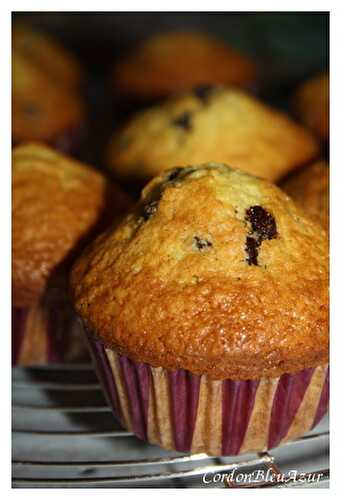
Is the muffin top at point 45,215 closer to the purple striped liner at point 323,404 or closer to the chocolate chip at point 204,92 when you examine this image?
the chocolate chip at point 204,92

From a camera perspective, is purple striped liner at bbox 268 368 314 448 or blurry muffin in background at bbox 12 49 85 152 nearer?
purple striped liner at bbox 268 368 314 448

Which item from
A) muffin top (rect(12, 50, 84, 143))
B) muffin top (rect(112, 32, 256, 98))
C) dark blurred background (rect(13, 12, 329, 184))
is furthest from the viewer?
dark blurred background (rect(13, 12, 329, 184))

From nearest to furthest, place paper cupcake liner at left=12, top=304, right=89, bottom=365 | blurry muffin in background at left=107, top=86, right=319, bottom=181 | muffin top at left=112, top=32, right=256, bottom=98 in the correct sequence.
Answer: paper cupcake liner at left=12, top=304, right=89, bottom=365, blurry muffin in background at left=107, top=86, right=319, bottom=181, muffin top at left=112, top=32, right=256, bottom=98

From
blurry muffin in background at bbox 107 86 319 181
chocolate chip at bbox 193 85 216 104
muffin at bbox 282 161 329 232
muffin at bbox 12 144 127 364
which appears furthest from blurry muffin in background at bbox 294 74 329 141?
muffin at bbox 12 144 127 364

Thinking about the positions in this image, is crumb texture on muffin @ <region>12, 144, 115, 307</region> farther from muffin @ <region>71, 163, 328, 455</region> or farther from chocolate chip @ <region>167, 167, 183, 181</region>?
chocolate chip @ <region>167, 167, 183, 181</region>

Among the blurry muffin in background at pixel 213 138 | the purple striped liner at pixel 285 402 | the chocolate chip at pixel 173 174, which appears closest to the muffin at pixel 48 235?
the blurry muffin in background at pixel 213 138

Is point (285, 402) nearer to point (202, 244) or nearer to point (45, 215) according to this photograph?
point (202, 244)

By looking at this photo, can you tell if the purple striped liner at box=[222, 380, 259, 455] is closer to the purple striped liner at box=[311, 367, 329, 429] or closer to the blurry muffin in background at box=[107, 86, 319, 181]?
the purple striped liner at box=[311, 367, 329, 429]

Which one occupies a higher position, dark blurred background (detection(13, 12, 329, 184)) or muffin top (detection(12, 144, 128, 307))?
dark blurred background (detection(13, 12, 329, 184))

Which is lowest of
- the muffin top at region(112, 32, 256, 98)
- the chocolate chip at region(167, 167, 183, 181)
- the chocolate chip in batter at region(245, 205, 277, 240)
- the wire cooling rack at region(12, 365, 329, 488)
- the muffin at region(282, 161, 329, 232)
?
the wire cooling rack at region(12, 365, 329, 488)
